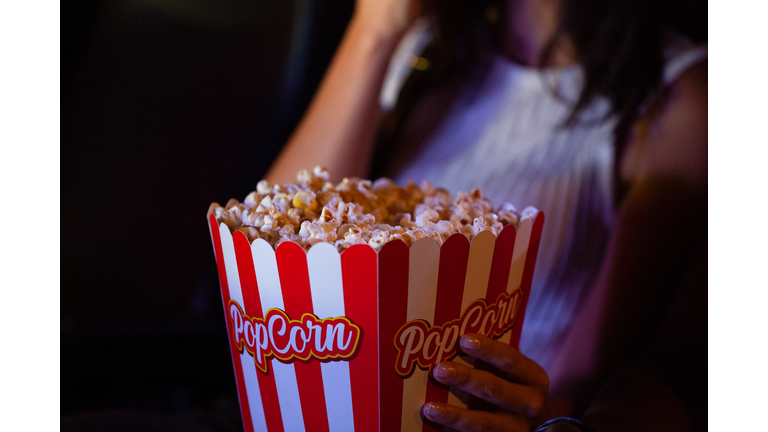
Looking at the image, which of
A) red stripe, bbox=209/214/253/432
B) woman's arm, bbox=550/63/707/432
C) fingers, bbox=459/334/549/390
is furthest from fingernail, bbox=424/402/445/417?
woman's arm, bbox=550/63/707/432

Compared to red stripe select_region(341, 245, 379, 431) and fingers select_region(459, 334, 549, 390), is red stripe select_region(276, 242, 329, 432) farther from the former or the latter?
fingers select_region(459, 334, 549, 390)

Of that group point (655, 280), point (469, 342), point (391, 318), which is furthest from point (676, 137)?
point (391, 318)

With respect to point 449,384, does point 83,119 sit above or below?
above

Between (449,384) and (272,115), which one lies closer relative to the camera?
(449,384)

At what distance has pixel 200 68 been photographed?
1731 mm

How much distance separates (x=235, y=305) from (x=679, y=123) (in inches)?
59.0

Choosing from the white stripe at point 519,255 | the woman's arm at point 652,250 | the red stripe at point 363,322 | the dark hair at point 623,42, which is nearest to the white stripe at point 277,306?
the red stripe at point 363,322

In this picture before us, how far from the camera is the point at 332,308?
735 mm

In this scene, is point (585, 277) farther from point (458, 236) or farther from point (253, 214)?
point (253, 214)

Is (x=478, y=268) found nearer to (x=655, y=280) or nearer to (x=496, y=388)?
(x=496, y=388)

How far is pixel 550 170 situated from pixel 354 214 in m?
1.09

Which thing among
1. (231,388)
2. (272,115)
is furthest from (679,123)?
(231,388)

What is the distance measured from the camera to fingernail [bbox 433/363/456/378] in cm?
78

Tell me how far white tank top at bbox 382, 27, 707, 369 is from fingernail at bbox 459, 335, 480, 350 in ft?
3.13
